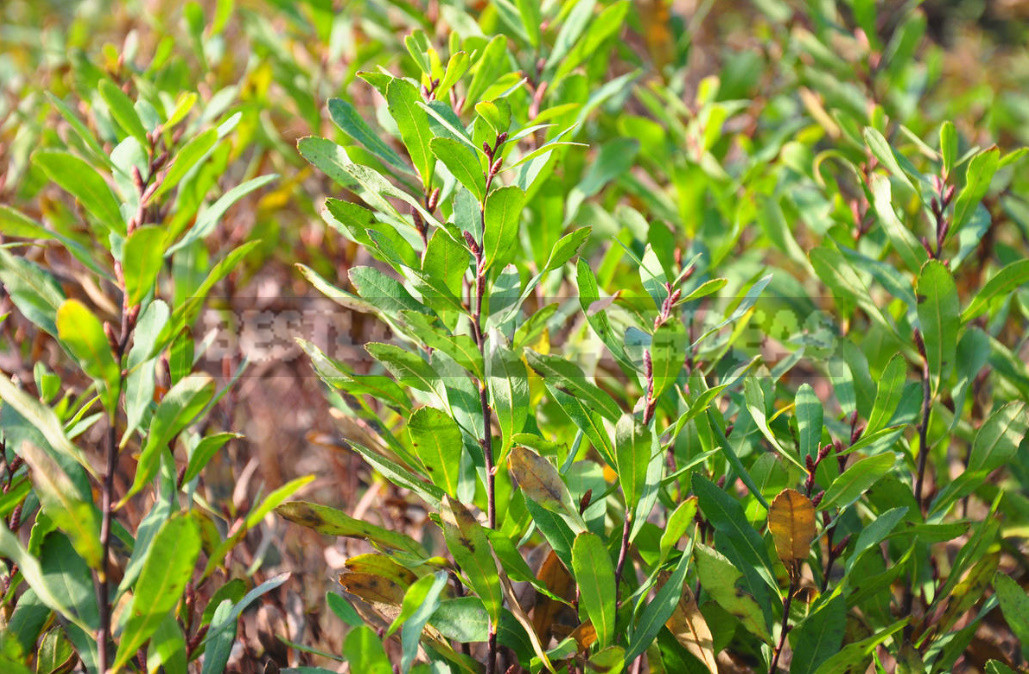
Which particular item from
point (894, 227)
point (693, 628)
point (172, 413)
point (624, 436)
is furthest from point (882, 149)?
point (172, 413)

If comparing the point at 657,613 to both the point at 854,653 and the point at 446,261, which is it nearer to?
the point at 854,653

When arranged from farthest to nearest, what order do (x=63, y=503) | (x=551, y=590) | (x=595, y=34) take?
(x=595, y=34) → (x=551, y=590) → (x=63, y=503)

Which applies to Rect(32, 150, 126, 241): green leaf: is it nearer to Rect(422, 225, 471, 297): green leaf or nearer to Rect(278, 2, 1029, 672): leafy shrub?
Rect(278, 2, 1029, 672): leafy shrub

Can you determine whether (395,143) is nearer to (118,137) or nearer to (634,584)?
(118,137)

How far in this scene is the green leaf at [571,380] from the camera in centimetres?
84

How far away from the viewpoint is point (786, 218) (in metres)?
1.51

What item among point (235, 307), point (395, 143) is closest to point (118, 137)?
point (235, 307)

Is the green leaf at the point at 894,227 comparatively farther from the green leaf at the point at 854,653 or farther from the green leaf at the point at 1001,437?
the green leaf at the point at 854,653

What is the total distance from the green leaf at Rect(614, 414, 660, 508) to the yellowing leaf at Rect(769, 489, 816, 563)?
14 cm

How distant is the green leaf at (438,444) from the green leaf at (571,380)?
112 mm

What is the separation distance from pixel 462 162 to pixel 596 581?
456 mm

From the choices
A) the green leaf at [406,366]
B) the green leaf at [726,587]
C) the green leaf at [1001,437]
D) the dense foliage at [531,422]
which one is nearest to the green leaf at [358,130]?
the dense foliage at [531,422]

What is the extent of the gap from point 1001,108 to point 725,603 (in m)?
1.91

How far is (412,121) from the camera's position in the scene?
36.1 inches
